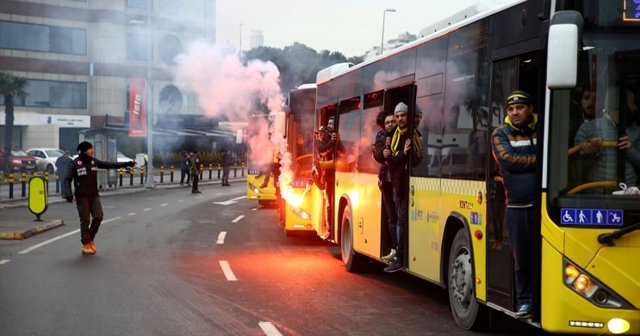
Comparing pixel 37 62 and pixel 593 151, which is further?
pixel 37 62

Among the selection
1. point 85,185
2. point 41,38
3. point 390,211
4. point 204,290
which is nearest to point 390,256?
point 390,211

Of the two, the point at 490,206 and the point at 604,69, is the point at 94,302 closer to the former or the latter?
the point at 490,206

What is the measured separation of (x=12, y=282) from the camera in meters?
12.6

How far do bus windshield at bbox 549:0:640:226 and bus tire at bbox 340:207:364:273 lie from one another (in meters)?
6.96

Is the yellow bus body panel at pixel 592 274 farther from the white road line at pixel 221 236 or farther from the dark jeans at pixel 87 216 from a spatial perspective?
the white road line at pixel 221 236

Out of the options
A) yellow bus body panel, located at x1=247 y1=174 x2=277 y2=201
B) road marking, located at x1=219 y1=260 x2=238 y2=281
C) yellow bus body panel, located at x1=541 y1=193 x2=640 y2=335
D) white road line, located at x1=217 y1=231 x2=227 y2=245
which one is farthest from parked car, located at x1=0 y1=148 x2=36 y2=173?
yellow bus body panel, located at x1=541 y1=193 x2=640 y2=335

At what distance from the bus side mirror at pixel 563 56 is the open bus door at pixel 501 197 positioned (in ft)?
2.68

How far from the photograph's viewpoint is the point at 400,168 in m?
11.2

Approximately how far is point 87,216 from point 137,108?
2863 centimetres

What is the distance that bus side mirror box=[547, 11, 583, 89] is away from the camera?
653 centimetres

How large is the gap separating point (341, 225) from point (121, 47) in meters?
35.1

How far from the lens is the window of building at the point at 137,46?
44.5 meters

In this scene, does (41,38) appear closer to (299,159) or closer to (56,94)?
(56,94)

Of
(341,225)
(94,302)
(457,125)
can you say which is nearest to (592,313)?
(457,125)
